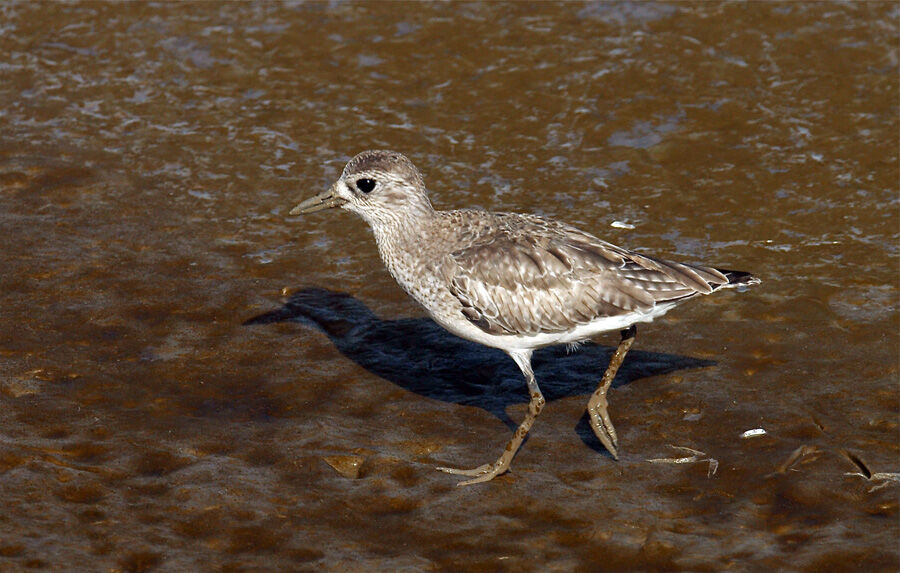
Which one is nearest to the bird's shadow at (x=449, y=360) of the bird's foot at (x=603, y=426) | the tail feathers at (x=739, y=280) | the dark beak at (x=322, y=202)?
the bird's foot at (x=603, y=426)

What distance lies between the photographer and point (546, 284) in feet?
28.6

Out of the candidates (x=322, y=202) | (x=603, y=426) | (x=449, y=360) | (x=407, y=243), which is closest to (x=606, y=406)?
(x=603, y=426)

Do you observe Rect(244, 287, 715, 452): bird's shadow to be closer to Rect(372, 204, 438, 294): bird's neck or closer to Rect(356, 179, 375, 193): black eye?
Rect(372, 204, 438, 294): bird's neck

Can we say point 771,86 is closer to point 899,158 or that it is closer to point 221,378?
point 899,158

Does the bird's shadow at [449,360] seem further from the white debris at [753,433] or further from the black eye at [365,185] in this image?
the black eye at [365,185]

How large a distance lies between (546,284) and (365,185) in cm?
160

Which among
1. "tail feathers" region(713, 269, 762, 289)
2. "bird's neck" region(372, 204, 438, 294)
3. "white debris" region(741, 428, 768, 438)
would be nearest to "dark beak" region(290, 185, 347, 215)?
"bird's neck" region(372, 204, 438, 294)

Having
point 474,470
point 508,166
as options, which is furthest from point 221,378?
point 508,166

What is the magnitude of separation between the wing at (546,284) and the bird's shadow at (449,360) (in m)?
0.99

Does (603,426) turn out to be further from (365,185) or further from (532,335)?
(365,185)

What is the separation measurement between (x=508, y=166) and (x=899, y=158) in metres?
4.14

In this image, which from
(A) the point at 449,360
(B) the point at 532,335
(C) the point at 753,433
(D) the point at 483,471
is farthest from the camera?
(A) the point at 449,360

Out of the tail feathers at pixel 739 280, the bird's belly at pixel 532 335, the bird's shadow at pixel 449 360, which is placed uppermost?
the tail feathers at pixel 739 280

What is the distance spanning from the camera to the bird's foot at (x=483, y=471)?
8266 mm
